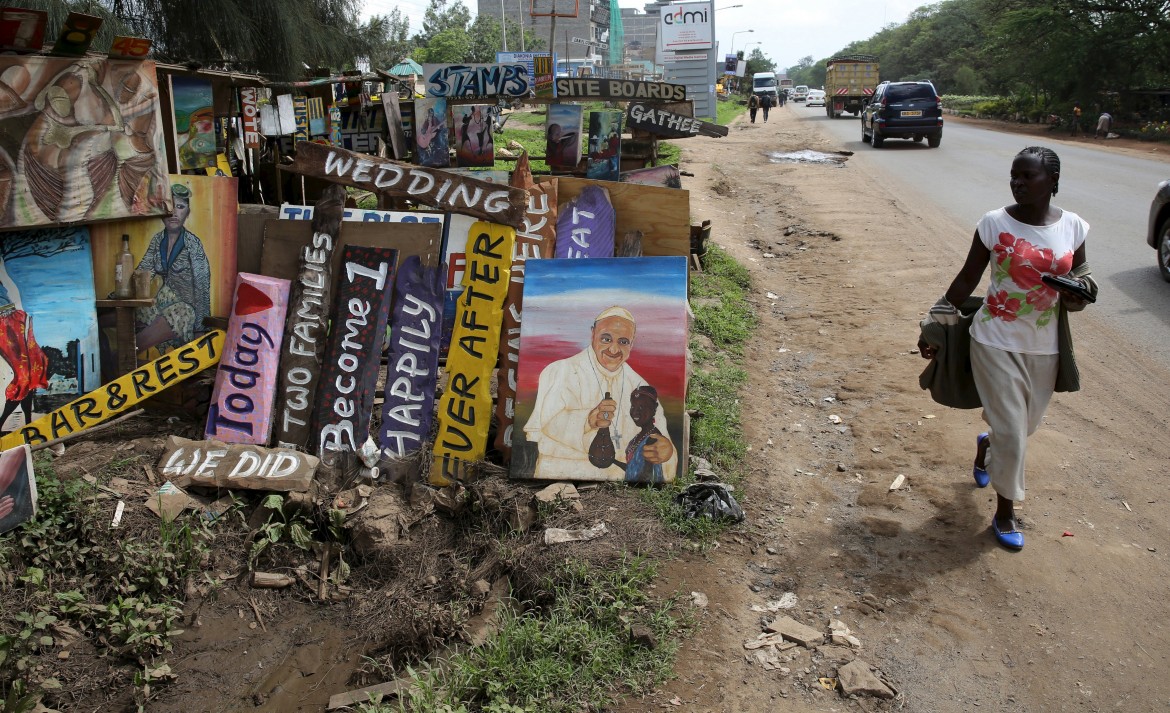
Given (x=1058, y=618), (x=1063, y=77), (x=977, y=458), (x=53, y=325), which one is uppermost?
(x=1063, y=77)

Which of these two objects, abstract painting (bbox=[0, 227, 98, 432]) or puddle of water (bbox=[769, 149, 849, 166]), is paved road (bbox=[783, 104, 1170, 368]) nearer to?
puddle of water (bbox=[769, 149, 849, 166])

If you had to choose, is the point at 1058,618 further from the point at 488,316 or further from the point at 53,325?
the point at 53,325

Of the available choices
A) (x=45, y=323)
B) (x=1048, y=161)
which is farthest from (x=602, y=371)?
(x=45, y=323)

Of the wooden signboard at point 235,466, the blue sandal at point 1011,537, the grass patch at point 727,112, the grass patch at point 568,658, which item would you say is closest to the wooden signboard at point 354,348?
the wooden signboard at point 235,466

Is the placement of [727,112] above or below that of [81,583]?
above

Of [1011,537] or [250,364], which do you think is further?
[250,364]

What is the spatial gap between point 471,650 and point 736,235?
9.08 metres

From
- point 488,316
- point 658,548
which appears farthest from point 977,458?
point 488,316

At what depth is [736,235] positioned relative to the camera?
464 inches

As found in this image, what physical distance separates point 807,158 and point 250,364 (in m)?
18.4

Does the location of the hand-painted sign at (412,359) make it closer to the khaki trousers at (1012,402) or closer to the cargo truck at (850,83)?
the khaki trousers at (1012,402)

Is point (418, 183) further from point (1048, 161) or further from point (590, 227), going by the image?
point (1048, 161)

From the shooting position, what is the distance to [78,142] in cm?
524

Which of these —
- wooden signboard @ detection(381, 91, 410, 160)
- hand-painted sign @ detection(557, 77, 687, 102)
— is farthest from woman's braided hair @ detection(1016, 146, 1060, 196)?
wooden signboard @ detection(381, 91, 410, 160)
